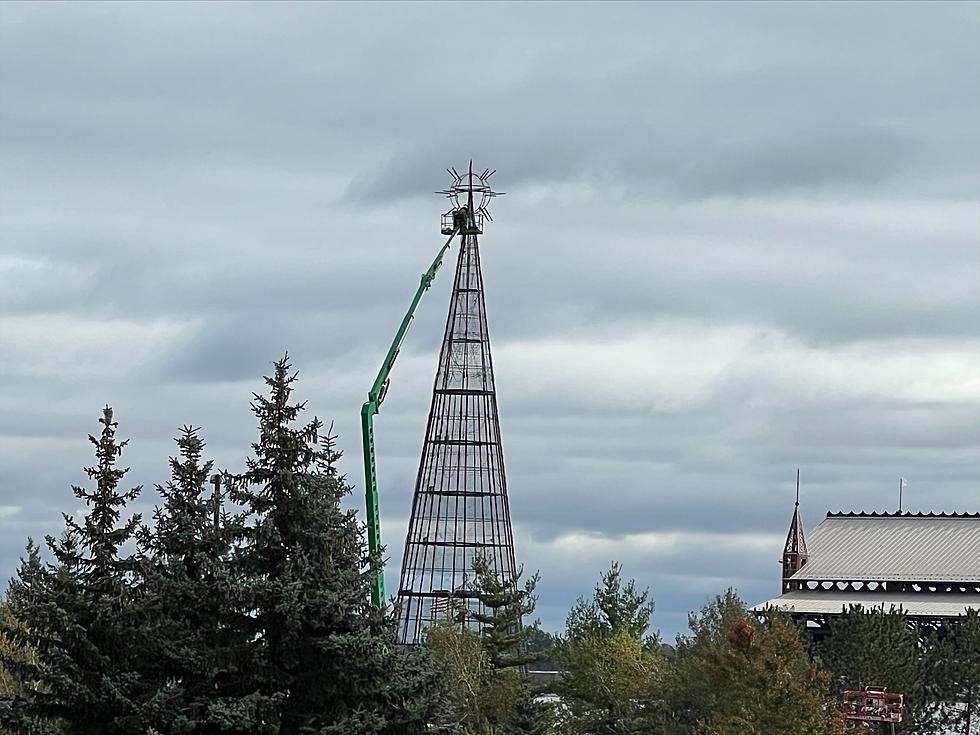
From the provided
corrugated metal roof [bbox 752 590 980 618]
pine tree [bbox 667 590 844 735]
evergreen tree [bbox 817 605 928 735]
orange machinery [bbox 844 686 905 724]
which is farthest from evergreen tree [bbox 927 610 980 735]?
pine tree [bbox 667 590 844 735]

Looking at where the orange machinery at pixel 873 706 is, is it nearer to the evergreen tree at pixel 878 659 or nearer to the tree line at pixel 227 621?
the evergreen tree at pixel 878 659

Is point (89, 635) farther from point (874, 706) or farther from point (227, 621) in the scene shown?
point (874, 706)

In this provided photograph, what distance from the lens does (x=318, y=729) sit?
38094 millimetres

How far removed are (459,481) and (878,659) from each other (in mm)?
17261

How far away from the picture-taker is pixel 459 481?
73.9 metres

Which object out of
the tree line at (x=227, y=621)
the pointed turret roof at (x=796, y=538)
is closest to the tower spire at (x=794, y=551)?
the pointed turret roof at (x=796, y=538)

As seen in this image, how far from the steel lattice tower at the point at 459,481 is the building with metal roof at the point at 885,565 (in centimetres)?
2235

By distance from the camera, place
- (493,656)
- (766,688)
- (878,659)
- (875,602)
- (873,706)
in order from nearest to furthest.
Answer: (766,688) < (493,656) < (873,706) < (878,659) < (875,602)

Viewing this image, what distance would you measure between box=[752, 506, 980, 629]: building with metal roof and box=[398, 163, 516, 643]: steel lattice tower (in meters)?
22.4


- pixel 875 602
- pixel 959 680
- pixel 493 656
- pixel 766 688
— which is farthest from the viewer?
pixel 875 602

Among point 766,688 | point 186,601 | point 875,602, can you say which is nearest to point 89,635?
point 186,601

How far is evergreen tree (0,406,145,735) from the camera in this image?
38594 mm

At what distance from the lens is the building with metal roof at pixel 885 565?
9306 centimetres

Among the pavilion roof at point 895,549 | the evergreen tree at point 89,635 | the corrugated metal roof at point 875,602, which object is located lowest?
the evergreen tree at point 89,635
